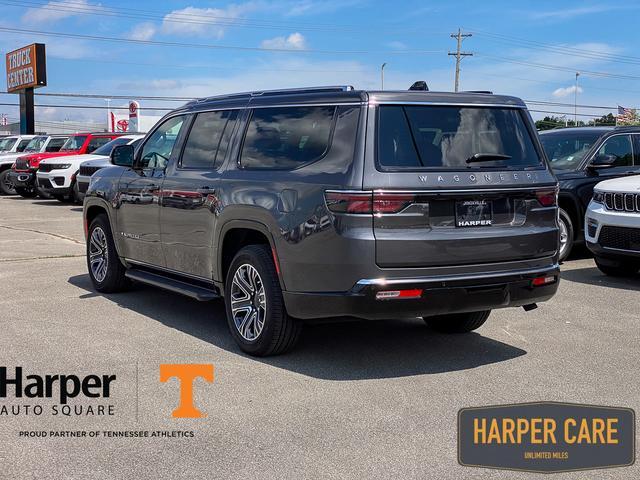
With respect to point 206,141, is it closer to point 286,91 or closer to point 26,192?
point 286,91

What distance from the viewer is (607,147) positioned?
11.5m

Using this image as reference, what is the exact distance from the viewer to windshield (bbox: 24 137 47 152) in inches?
1056

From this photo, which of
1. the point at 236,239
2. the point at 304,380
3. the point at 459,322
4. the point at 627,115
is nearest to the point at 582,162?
the point at 459,322

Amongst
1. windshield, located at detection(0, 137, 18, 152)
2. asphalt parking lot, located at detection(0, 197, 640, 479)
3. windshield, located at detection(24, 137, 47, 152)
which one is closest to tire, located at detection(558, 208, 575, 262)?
asphalt parking lot, located at detection(0, 197, 640, 479)

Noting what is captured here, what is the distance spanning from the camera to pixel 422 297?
535 centimetres

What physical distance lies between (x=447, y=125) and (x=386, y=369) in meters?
1.76

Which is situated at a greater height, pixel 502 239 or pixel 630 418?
pixel 502 239

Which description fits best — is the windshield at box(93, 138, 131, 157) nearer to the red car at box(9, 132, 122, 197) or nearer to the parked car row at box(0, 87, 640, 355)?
the red car at box(9, 132, 122, 197)

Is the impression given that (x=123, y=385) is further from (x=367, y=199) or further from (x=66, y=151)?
(x=66, y=151)

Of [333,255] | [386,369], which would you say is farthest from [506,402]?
[333,255]

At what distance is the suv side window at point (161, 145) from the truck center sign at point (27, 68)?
32.3m

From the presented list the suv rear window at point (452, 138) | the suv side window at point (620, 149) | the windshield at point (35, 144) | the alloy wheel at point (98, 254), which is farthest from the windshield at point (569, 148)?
the windshield at point (35, 144)

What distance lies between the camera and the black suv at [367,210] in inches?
208

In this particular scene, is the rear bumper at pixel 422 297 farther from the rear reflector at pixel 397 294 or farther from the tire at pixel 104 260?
the tire at pixel 104 260
